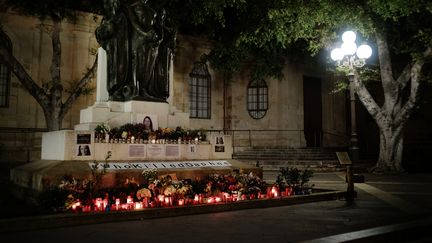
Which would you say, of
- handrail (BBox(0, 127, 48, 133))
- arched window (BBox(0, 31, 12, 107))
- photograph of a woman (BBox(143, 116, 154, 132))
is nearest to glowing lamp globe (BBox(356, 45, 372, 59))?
photograph of a woman (BBox(143, 116, 154, 132))

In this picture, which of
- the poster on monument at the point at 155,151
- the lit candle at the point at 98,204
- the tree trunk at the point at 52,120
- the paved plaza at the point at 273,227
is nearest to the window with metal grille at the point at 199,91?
the tree trunk at the point at 52,120

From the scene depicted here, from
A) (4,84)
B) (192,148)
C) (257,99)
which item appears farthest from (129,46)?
(257,99)

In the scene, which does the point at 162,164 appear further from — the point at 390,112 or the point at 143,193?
the point at 390,112

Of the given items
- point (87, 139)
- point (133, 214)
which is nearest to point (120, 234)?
point (133, 214)

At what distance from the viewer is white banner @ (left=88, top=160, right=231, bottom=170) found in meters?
8.91

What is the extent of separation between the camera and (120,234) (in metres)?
5.92

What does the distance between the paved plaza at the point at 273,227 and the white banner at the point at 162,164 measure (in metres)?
2.05

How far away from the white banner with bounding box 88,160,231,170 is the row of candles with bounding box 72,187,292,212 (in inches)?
47.5

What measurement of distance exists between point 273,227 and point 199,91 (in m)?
21.3

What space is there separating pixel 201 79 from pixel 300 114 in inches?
272

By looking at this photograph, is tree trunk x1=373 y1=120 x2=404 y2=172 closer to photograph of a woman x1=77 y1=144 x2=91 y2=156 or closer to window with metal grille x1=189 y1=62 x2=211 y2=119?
window with metal grille x1=189 y1=62 x2=211 y2=119

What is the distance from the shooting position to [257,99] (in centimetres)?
2748

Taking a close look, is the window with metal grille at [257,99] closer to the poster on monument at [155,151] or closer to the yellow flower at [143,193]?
the poster on monument at [155,151]

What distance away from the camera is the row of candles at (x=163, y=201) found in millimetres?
7436
